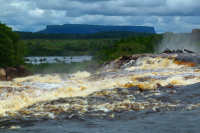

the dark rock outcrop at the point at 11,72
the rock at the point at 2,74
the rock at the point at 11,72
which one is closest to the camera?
the rock at the point at 2,74

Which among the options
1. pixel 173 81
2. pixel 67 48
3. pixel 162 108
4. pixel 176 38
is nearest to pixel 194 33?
pixel 176 38

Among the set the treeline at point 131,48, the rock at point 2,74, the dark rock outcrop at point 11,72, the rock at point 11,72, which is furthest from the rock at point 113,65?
the treeline at point 131,48

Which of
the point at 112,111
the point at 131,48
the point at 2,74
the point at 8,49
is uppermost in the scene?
the point at 8,49

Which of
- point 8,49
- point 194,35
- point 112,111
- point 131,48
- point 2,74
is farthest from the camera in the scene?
point 194,35

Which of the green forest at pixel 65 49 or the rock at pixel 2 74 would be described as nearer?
the rock at pixel 2 74

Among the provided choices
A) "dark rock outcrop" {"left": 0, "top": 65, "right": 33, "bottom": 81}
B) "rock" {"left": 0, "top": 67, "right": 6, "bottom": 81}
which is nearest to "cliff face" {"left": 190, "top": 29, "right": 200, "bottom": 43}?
"dark rock outcrop" {"left": 0, "top": 65, "right": 33, "bottom": 81}

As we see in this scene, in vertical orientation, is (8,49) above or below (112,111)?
above

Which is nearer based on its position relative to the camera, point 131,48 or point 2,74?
point 2,74

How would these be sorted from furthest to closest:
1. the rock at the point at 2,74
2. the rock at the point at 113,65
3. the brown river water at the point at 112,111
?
the rock at the point at 113,65 → the rock at the point at 2,74 → the brown river water at the point at 112,111

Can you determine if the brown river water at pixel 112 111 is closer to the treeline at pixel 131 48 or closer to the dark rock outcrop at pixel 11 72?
the dark rock outcrop at pixel 11 72

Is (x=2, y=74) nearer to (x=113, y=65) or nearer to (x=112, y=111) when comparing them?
(x=113, y=65)

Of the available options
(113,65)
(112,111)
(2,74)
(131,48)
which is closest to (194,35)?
(131,48)

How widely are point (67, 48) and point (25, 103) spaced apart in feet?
404

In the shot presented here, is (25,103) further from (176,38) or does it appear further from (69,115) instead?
(176,38)
